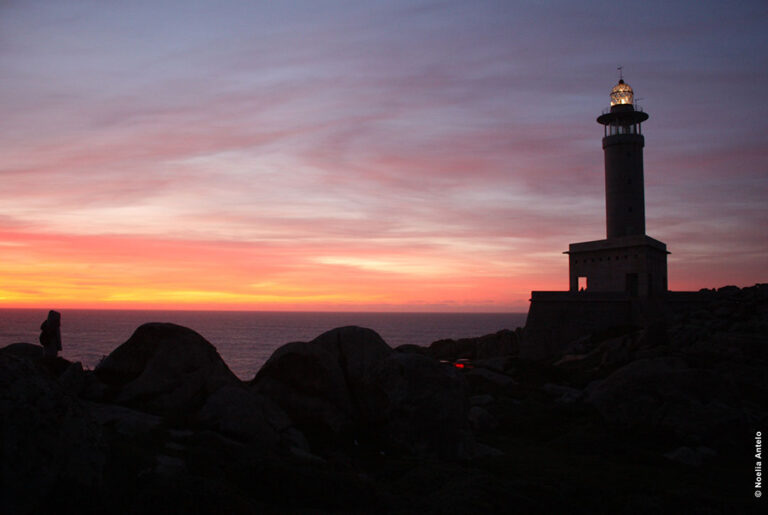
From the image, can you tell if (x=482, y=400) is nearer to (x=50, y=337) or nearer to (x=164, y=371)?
(x=164, y=371)

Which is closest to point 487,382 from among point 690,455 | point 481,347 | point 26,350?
point 690,455

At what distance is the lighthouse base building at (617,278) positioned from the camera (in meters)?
42.9

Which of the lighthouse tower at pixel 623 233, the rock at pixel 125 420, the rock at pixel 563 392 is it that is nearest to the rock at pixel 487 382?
the rock at pixel 563 392

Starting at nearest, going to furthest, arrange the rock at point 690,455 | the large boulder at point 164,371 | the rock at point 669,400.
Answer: the large boulder at point 164,371
the rock at point 690,455
the rock at point 669,400

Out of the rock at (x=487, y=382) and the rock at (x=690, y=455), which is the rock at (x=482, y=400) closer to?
the rock at (x=487, y=382)

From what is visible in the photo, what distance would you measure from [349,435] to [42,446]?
8685mm

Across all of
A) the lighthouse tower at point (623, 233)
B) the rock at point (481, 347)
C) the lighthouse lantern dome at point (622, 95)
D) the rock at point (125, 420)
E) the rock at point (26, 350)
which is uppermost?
the lighthouse lantern dome at point (622, 95)

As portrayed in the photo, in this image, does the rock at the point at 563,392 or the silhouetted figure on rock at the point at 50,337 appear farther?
the rock at the point at 563,392

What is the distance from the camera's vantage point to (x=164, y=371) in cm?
1270

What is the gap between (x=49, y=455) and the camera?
580 cm

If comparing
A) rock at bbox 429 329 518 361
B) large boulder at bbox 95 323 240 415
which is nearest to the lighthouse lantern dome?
rock at bbox 429 329 518 361

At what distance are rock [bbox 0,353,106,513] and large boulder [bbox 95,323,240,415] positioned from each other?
18.9ft

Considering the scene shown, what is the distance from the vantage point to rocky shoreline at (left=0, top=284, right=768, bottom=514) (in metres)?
6.16

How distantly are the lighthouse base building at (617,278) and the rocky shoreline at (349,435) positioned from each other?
19.8 m
